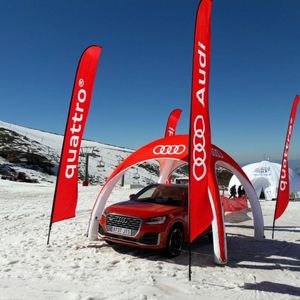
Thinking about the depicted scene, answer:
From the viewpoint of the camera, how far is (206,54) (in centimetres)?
657

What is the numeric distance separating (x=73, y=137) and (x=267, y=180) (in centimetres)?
2822

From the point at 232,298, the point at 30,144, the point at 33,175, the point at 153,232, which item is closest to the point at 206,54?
the point at 153,232

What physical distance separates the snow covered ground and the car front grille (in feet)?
2.04

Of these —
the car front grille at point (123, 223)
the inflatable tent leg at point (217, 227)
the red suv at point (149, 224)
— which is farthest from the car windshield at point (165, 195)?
the car front grille at point (123, 223)

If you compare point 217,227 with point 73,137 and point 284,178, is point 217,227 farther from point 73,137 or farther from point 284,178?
point 284,178

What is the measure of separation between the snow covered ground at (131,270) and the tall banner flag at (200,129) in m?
1.07

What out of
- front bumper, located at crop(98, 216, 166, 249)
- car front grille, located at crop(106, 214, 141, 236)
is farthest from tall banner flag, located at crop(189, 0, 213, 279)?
car front grille, located at crop(106, 214, 141, 236)

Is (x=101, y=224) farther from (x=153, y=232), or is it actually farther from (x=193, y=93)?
(x=193, y=93)

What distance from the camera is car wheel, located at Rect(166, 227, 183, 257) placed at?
759cm

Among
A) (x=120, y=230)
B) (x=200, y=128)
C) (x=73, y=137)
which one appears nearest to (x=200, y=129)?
(x=200, y=128)

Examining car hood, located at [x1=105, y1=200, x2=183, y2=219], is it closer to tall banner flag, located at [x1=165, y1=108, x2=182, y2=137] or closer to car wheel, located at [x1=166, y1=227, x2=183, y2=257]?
car wheel, located at [x1=166, y1=227, x2=183, y2=257]

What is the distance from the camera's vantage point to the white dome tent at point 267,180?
3259 cm

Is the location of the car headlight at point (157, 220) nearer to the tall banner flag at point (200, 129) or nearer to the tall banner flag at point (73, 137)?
the tall banner flag at point (200, 129)

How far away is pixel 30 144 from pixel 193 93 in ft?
233
